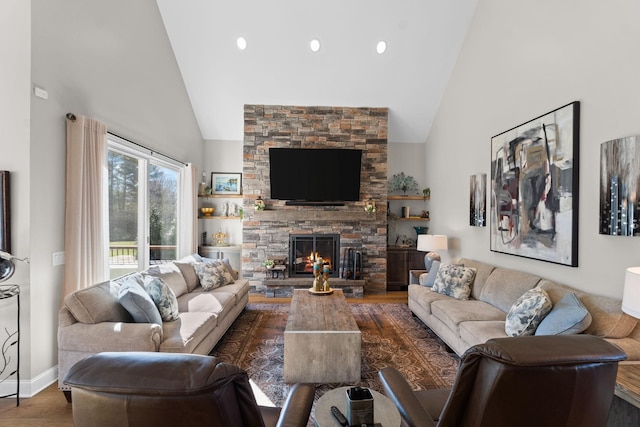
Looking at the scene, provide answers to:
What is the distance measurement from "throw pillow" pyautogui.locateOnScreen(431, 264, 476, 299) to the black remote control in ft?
10.4

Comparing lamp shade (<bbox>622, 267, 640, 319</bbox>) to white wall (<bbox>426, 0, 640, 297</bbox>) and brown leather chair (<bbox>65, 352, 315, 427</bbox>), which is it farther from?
brown leather chair (<bbox>65, 352, 315, 427</bbox>)

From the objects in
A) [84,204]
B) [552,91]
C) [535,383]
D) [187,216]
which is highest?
[552,91]

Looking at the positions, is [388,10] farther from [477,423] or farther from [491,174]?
[477,423]

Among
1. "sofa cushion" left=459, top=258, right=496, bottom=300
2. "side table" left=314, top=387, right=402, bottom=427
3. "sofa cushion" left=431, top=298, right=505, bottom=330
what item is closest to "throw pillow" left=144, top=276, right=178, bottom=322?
"side table" left=314, top=387, right=402, bottom=427

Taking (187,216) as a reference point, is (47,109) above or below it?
above

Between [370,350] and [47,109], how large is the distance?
3875 millimetres

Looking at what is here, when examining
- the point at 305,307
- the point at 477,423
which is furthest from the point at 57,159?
the point at 477,423

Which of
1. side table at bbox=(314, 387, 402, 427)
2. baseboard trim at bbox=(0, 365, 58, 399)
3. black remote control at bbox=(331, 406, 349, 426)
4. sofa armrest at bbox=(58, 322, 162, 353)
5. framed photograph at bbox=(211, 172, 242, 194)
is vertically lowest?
baseboard trim at bbox=(0, 365, 58, 399)

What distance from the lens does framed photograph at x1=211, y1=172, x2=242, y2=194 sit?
6.77m

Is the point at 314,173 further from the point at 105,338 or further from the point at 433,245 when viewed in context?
the point at 105,338

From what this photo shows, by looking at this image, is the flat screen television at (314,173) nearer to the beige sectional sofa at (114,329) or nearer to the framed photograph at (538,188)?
the framed photograph at (538,188)

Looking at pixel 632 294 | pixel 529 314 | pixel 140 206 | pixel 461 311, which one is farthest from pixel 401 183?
pixel 632 294

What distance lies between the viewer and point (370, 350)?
3.56 meters

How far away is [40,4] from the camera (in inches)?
107
